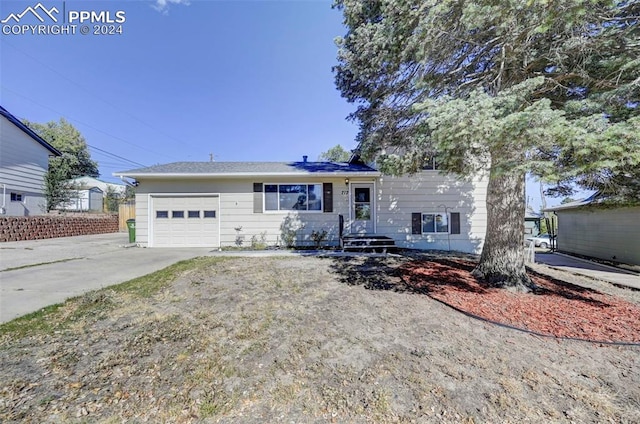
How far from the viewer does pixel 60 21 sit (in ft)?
26.2

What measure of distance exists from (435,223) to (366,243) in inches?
126

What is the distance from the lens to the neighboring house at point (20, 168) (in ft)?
41.9

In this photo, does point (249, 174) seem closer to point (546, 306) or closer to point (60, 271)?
point (60, 271)

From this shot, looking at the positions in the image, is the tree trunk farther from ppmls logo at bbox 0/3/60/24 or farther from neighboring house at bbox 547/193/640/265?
ppmls logo at bbox 0/3/60/24

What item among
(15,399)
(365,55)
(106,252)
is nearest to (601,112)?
(365,55)

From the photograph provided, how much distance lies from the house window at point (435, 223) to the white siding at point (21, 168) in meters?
18.8

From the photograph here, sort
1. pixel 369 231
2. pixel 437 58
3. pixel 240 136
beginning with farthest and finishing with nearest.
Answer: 1. pixel 240 136
2. pixel 369 231
3. pixel 437 58

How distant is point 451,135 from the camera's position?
3.29 metres

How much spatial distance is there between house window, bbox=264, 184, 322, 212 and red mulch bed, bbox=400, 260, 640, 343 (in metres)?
5.19

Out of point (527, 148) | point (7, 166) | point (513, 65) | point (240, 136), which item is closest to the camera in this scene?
point (527, 148)

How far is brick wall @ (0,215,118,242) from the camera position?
11.1 m

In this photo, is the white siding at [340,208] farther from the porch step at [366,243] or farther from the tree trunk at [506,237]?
the tree trunk at [506,237]

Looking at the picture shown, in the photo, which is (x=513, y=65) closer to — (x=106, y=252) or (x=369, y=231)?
(x=369, y=231)

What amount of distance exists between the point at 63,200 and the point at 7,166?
3482 millimetres
